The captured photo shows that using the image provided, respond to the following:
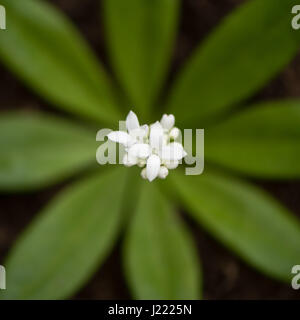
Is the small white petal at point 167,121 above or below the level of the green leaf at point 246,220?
above

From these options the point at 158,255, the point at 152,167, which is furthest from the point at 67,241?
the point at 152,167

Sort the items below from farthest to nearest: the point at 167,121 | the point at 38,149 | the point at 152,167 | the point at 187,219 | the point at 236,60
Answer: the point at 187,219 → the point at 38,149 → the point at 236,60 → the point at 167,121 → the point at 152,167

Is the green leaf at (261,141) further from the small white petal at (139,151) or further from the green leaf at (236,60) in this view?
the small white petal at (139,151)

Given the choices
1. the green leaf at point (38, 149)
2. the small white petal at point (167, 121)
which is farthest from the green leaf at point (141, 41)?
the small white petal at point (167, 121)

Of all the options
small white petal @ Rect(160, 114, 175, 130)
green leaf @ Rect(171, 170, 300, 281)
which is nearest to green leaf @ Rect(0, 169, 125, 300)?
green leaf @ Rect(171, 170, 300, 281)

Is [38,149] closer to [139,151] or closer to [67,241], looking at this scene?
[67,241]

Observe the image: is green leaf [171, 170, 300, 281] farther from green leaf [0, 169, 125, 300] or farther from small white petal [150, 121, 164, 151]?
small white petal [150, 121, 164, 151]
